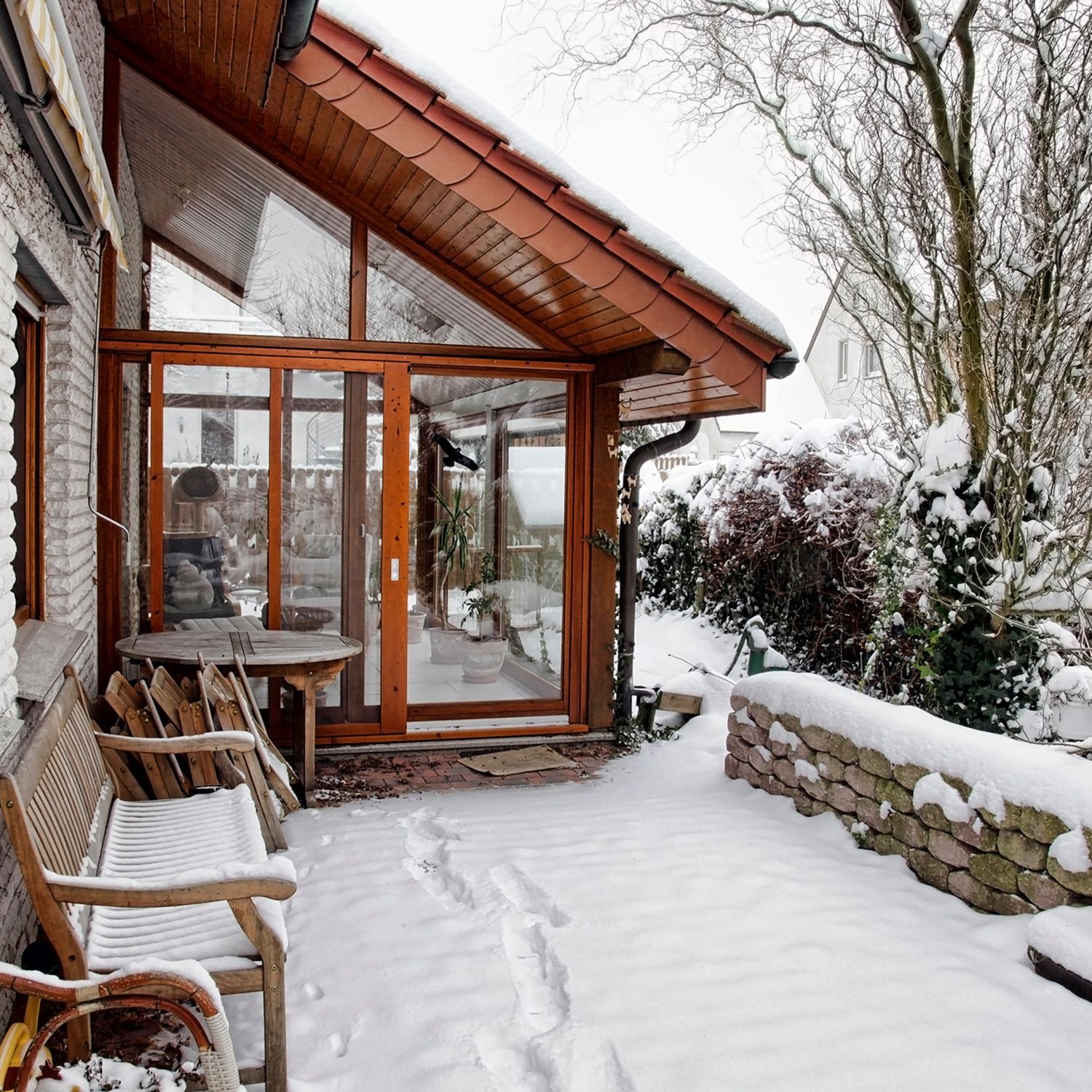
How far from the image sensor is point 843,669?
328 inches

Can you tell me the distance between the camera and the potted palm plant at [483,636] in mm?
6664

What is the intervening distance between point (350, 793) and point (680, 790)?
6.08 ft

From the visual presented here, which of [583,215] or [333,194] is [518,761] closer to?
[583,215]

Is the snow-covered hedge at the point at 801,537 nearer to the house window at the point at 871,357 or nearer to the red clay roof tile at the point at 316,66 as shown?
the house window at the point at 871,357

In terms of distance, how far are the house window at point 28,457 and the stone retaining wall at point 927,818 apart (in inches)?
141

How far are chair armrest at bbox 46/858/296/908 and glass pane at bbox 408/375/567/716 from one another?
374 cm

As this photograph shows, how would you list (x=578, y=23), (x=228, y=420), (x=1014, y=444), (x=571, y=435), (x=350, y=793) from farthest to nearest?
(x=578, y=23) < (x=571, y=435) < (x=228, y=420) < (x=350, y=793) < (x=1014, y=444)

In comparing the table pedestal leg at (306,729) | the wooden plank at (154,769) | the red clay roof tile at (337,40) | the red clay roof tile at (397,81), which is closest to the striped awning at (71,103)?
the red clay roof tile at (337,40)

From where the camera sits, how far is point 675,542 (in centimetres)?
1221

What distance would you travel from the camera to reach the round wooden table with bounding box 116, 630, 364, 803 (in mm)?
5059

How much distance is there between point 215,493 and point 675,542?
7.20m

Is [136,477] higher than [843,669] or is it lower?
higher

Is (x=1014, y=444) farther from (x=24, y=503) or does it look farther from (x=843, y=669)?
(x=24, y=503)

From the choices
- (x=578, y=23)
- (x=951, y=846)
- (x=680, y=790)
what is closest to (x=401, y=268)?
(x=680, y=790)
